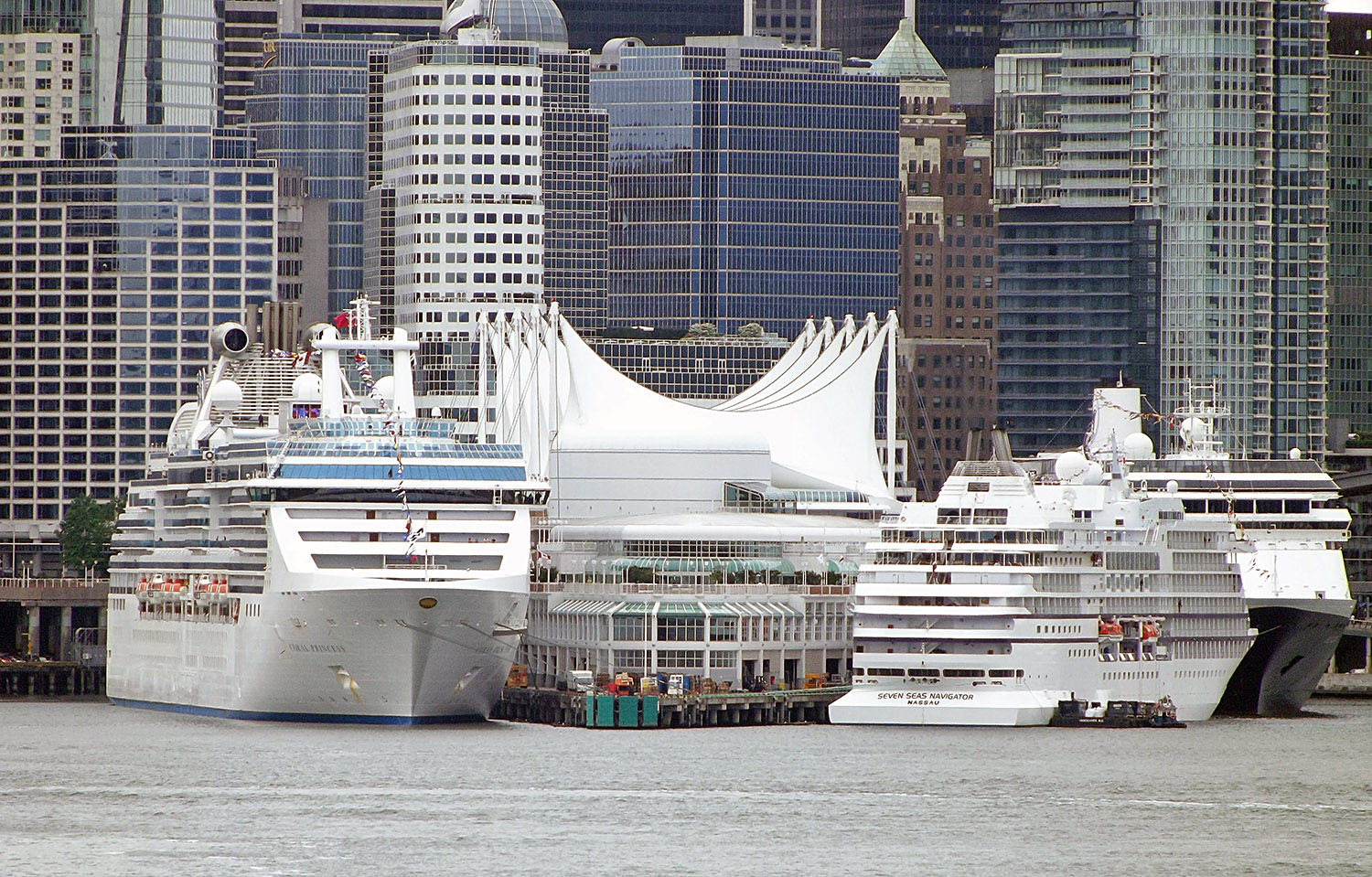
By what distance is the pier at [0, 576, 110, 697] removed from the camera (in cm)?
16788

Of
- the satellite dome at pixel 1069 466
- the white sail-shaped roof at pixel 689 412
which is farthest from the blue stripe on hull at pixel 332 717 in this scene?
the white sail-shaped roof at pixel 689 412

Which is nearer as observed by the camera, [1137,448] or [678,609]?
[678,609]

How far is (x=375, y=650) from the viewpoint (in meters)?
124

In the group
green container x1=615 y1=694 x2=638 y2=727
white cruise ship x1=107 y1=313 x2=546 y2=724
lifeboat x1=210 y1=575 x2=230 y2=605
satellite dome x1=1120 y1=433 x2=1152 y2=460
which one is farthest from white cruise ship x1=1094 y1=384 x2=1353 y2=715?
lifeboat x1=210 y1=575 x2=230 y2=605

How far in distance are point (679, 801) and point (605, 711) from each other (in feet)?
94.0

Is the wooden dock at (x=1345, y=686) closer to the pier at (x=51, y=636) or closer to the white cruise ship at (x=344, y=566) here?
the white cruise ship at (x=344, y=566)

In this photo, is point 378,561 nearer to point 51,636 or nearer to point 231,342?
point 231,342

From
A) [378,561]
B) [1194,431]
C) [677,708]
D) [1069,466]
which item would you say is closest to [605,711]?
[677,708]

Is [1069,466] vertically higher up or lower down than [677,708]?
higher up

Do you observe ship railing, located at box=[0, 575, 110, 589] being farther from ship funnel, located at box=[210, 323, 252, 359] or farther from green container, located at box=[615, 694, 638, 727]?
green container, located at box=[615, 694, 638, 727]

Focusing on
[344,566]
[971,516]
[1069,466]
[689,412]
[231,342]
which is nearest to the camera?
[344,566]

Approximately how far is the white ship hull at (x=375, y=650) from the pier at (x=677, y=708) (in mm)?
4665

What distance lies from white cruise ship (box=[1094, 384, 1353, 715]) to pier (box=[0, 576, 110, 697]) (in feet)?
174

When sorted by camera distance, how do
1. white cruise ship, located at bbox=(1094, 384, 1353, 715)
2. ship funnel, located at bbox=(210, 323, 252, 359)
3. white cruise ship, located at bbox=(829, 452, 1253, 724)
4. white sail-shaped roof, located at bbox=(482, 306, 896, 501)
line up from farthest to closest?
white sail-shaped roof, located at bbox=(482, 306, 896, 501) → ship funnel, located at bbox=(210, 323, 252, 359) → white cruise ship, located at bbox=(1094, 384, 1353, 715) → white cruise ship, located at bbox=(829, 452, 1253, 724)
